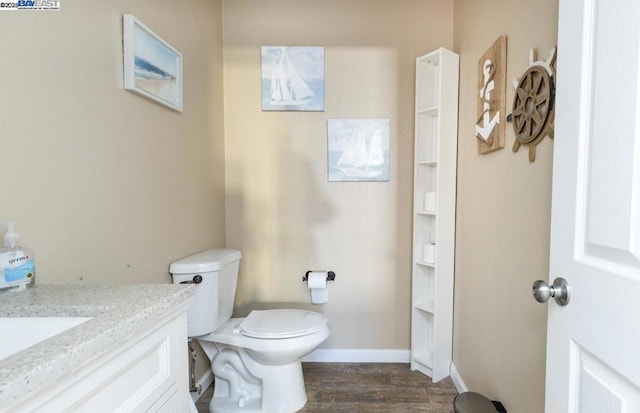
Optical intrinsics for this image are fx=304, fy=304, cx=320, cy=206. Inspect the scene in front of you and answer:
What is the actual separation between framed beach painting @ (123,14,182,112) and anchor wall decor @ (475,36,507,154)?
58.2 inches

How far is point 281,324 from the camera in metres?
1.57

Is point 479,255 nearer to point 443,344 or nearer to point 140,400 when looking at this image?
point 443,344

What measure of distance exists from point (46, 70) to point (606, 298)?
1.47 meters

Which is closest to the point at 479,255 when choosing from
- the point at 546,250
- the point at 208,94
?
the point at 546,250

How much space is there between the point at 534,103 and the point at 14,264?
157cm

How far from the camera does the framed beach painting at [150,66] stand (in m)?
1.14

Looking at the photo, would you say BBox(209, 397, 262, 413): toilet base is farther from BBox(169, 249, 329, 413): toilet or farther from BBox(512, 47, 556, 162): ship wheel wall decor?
BBox(512, 47, 556, 162): ship wheel wall decor

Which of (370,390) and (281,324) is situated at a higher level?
(281,324)

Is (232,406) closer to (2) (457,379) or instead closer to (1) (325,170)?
(2) (457,379)

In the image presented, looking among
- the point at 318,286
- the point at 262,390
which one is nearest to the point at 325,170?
the point at 318,286

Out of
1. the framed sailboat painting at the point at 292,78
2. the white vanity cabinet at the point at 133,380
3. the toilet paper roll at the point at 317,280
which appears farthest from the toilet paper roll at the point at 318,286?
the white vanity cabinet at the point at 133,380

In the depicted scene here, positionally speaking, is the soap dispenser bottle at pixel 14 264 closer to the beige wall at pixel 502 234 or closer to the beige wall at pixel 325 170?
the beige wall at pixel 325 170

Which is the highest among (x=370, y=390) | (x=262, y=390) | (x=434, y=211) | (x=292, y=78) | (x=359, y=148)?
(x=292, y=78)

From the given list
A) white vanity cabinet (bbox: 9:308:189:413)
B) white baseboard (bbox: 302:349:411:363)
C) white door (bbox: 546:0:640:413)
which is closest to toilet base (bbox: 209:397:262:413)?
white baseboard (bbox: 302:349:411:363)
